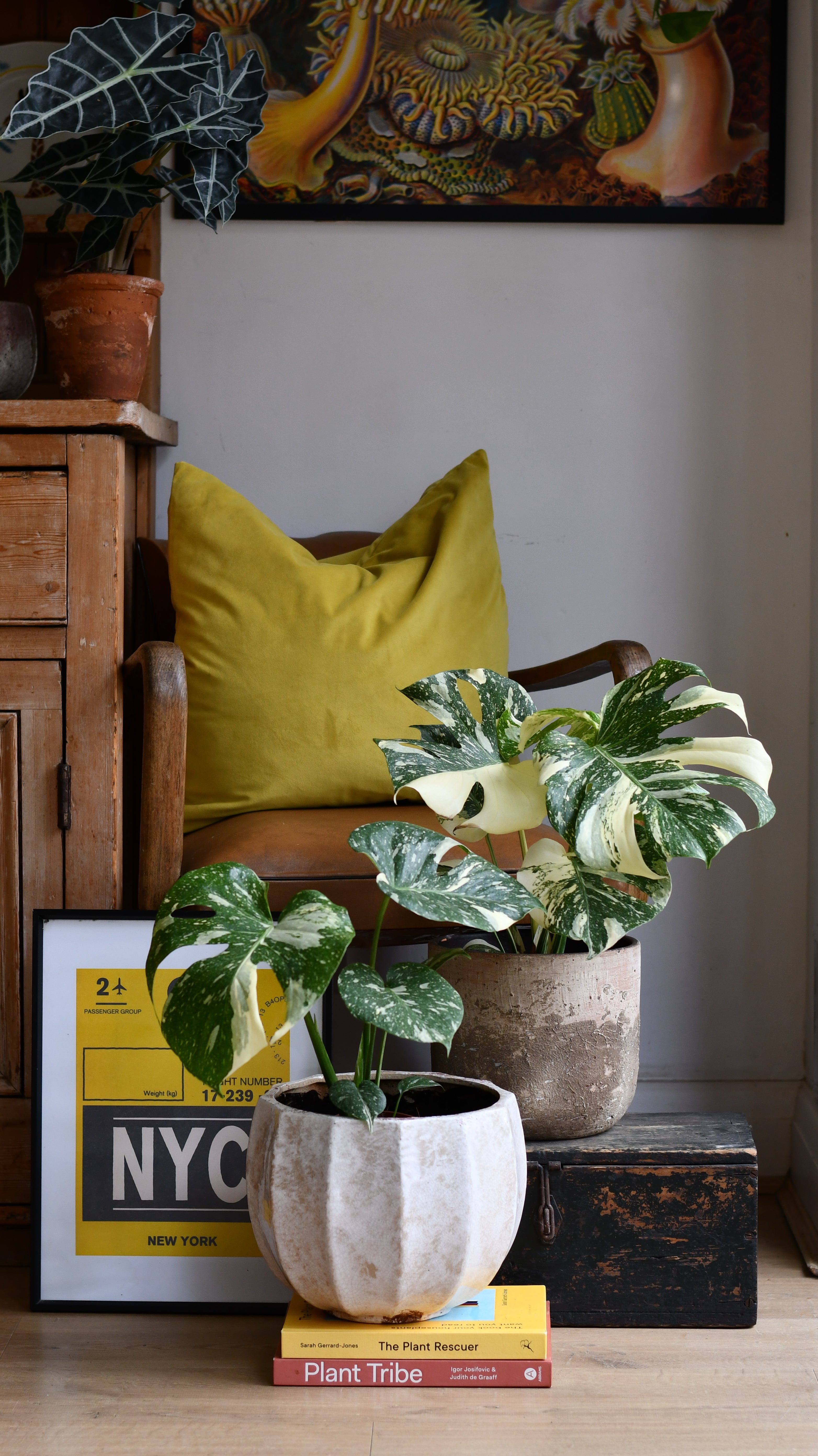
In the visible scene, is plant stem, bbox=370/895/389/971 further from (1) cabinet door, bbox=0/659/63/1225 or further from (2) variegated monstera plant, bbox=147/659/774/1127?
(1) cabinet door, bbox=0/659/63/1225

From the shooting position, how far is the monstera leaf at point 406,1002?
1141mm

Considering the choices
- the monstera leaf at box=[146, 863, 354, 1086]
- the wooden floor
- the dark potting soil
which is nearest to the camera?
the monstera leaf at box=[146, 863, 354, 1086]

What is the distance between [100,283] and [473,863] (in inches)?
39.9

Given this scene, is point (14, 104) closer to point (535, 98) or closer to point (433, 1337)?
point (535, 98)

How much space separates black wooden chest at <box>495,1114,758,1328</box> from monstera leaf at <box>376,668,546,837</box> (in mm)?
428

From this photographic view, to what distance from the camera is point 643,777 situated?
1.25 metres

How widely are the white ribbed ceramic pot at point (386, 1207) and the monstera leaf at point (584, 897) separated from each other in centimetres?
21

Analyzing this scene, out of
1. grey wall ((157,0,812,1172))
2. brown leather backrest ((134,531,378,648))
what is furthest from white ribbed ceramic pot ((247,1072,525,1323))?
grey wall ((157,0,812,1172))

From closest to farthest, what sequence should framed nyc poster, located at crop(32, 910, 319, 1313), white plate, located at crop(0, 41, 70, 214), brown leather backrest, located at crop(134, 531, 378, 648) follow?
1. framed nyc poster, located at crop(32, 910, 319, 1313)
2. brown leather backrest, located at crop(134, 531, 378, 648)
3. white plate, located at crop(0, 41, 70, 214)

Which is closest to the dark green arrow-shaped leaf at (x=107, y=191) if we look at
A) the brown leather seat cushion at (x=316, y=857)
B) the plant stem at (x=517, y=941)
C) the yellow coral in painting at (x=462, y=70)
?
the yellow coral in painting at (x=462, y=70)

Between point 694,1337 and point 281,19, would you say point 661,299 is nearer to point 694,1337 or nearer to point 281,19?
point 281,19

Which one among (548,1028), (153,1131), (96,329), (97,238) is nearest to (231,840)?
(153,1131)

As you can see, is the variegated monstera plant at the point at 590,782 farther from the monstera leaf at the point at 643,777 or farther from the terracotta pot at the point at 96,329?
the terracotta pot at the point at 96,329

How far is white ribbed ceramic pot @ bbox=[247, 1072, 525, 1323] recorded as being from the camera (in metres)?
1.22
